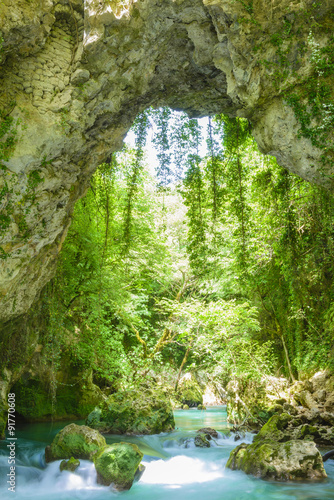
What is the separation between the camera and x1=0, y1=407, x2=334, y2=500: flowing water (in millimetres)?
4730

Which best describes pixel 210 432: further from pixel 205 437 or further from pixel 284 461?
pixel 284 461

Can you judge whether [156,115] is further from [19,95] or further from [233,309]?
[233,309]

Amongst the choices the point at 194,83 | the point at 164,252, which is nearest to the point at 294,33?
the point at 194,83

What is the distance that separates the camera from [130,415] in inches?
313

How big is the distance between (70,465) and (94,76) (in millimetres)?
5796

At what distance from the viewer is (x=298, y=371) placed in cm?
880

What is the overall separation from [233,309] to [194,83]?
203 inches

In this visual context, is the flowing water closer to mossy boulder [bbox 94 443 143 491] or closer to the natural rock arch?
mossy boulder [bbox 94 443 143 491]

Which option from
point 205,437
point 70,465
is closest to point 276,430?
point 205,437

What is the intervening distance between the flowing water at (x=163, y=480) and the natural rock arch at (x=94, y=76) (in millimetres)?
2683

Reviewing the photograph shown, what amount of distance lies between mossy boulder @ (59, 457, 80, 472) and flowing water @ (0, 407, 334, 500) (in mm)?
69

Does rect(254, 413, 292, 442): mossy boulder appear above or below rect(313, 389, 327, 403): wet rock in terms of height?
below

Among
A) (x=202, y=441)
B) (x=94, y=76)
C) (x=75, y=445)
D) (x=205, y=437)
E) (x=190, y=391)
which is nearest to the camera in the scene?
(x=94, y=76)

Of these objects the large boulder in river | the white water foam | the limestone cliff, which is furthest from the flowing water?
the limestone cliff
